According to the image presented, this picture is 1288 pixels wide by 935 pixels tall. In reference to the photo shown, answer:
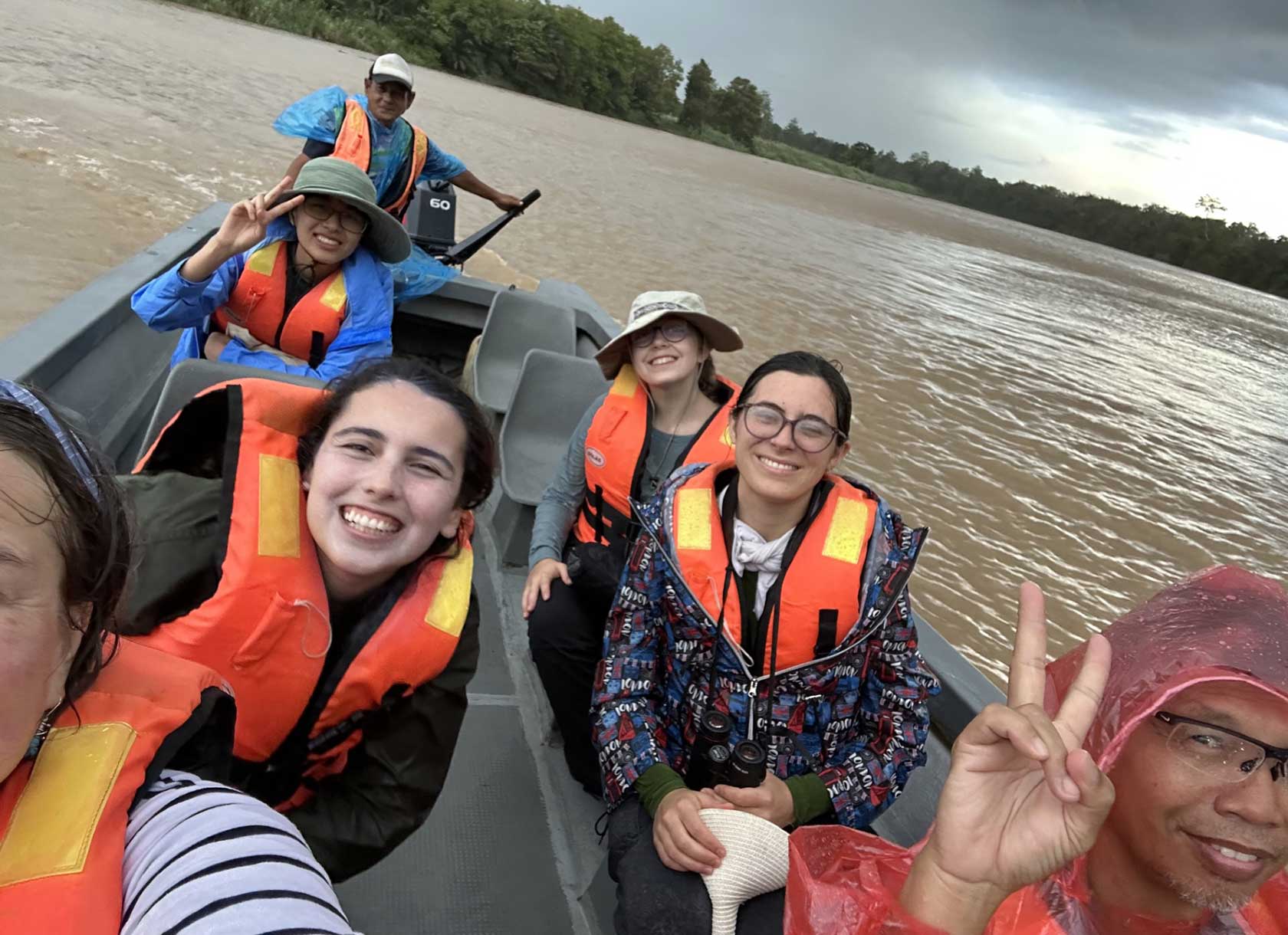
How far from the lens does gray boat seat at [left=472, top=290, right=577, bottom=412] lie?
11.8ft

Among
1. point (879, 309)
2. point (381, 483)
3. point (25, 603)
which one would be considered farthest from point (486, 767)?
point (879, 309)

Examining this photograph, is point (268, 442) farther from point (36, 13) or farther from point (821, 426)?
point (36, 13)

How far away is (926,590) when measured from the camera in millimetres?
4340

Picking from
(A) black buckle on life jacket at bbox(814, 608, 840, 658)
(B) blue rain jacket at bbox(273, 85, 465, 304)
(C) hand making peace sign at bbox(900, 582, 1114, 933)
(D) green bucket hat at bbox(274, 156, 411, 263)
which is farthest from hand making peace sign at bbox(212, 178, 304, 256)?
(C) hand making peace sign at bbox(900, 582, 1114, 933)

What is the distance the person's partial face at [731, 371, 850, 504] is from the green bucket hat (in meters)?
1.51

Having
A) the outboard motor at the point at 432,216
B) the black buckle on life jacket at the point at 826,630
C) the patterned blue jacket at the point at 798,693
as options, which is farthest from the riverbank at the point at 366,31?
the black buckle on life jacket at the point at 826,630

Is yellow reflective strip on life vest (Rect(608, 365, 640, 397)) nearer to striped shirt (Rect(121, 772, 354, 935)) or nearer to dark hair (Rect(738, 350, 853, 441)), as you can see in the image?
dark hair (Rect(738, 350, 853, 441))

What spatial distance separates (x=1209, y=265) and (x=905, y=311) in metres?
45.9

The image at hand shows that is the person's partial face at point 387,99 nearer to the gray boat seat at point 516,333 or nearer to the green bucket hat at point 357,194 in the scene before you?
the gray boat seat at point 516,333

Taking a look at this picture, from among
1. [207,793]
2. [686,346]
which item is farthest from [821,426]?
[207,793]

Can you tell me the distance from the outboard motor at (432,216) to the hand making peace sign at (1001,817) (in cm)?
400

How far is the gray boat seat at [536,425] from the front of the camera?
2805 mm

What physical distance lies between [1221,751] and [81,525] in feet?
3.96

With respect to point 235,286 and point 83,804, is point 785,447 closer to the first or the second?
point 83,804
